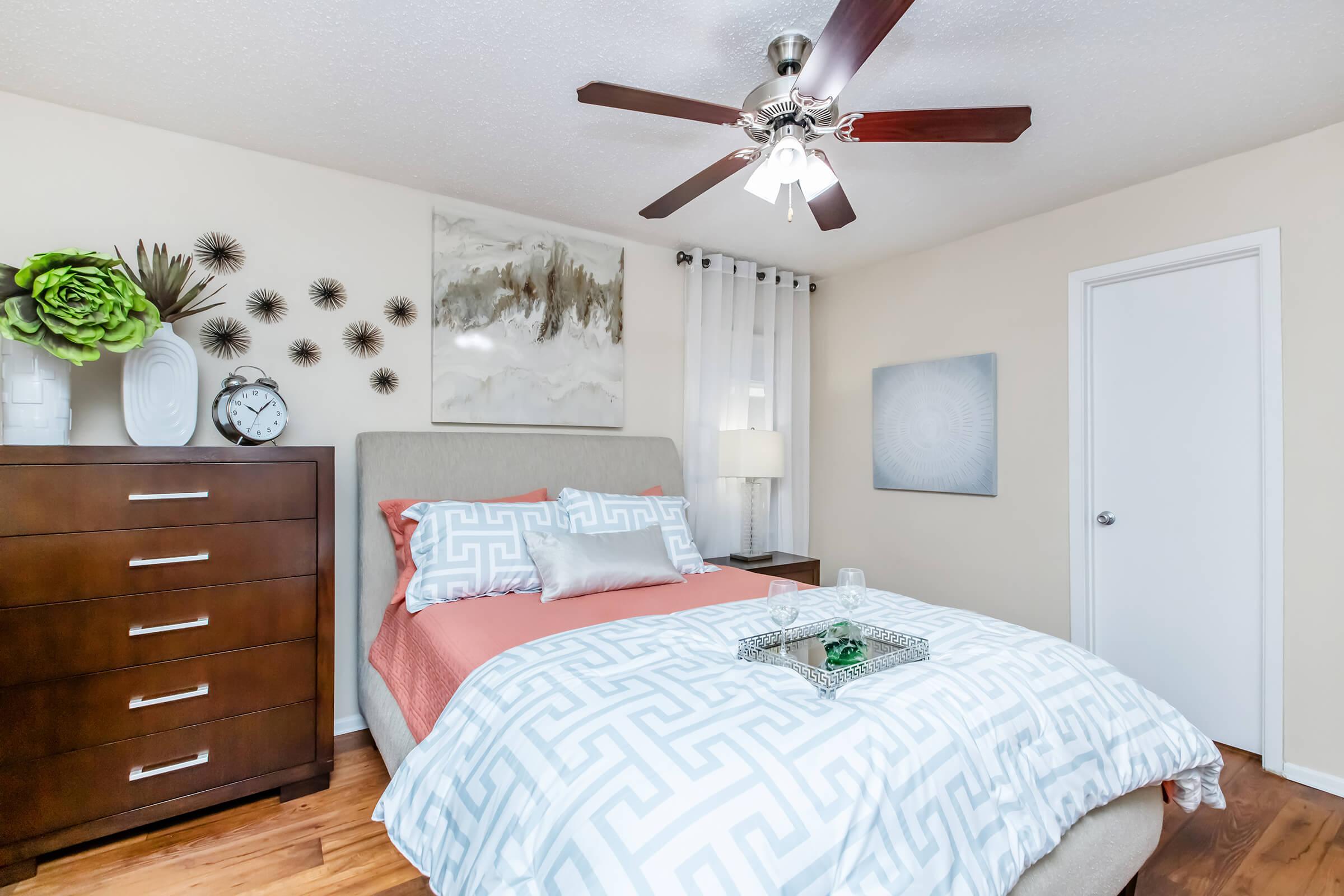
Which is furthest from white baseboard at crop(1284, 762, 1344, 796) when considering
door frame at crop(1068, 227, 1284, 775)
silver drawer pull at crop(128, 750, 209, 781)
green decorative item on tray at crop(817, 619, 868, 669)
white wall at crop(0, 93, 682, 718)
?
silver drawer pull at crop(128, 750, 209, 781)

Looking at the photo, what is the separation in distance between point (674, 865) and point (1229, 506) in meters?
2.85

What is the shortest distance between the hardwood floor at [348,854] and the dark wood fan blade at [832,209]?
2.20 metres

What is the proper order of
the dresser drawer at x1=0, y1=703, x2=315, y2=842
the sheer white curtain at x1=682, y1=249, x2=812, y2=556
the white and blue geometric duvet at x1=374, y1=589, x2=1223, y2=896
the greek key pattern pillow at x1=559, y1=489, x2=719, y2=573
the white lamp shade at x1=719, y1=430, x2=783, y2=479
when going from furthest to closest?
the sheer white curtain at x1=682, y1=249, x2=812, y2=556 → the white lamp shade at x1=719, y1=430, x2=783, y2=479 → the greek key pattern pillow at x1=559, y1=489, x2=719, y2=573 → the dresser drawer at x1=0, y1=703, x2=315, y2=842 → the white and blue geometric duvet at x1=374, y1=589, x2=1223, y2=896

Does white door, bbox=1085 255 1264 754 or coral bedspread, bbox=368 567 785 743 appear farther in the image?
white door, bbox=1085 255 1264 754

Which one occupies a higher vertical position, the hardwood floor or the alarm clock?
the alarm clock

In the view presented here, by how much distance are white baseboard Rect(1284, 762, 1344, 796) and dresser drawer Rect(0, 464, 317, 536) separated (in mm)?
3713

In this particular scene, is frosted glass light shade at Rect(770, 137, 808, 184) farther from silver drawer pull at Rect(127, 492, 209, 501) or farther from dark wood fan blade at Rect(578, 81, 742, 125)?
silver drawer pull at Rect(127, 492, 209, 501)

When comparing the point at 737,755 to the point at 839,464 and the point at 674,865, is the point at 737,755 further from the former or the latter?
the point at 839,464

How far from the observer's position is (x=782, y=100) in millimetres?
1698

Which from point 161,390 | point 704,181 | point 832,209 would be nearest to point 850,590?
point 832,209

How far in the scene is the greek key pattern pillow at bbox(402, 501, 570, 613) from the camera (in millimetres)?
2252

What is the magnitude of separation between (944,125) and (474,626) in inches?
78.2

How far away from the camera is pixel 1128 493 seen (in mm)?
2879

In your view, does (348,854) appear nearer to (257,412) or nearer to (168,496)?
(168,496)
